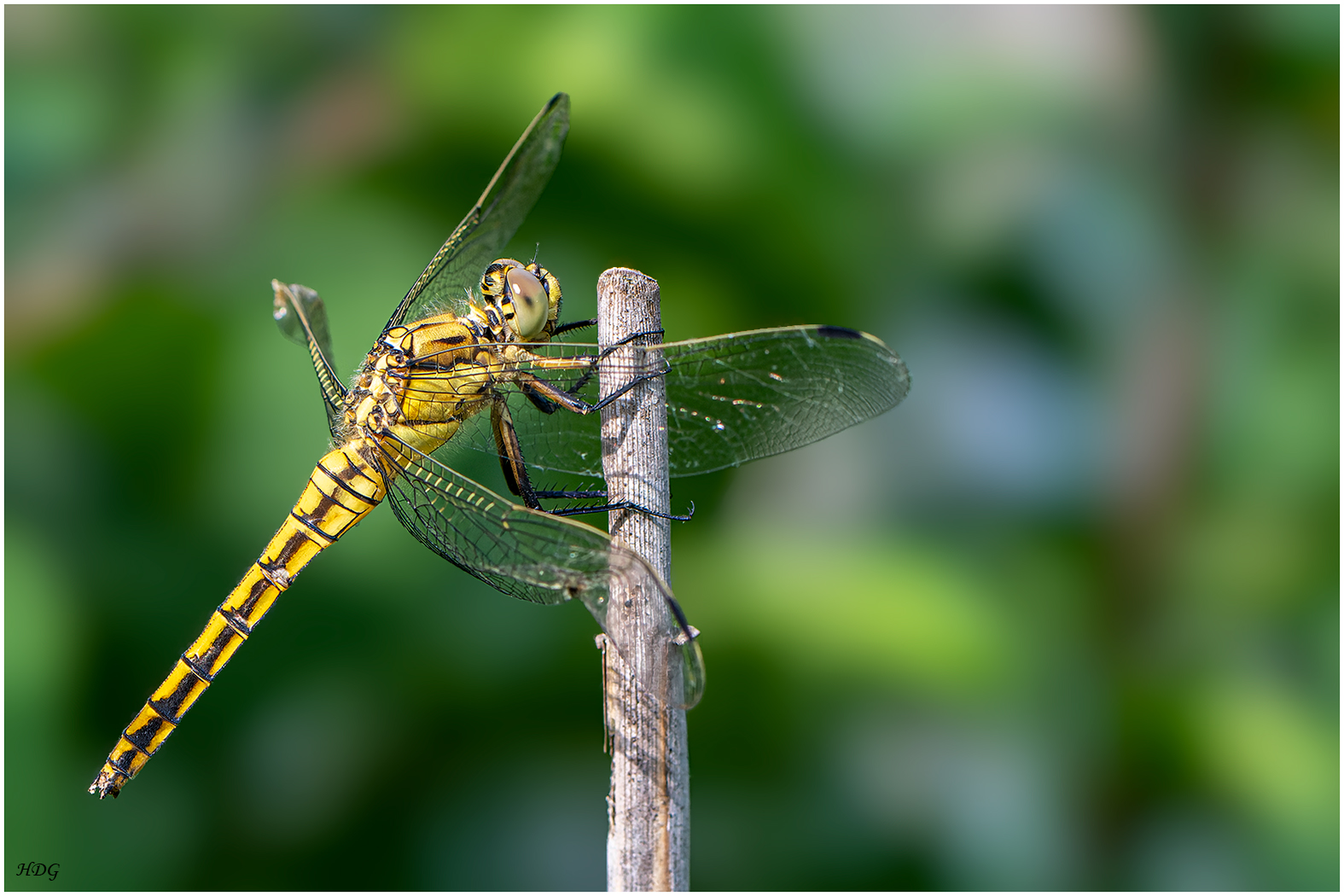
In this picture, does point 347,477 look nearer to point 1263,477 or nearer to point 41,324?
point 41,324

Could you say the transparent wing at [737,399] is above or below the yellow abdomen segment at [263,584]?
above

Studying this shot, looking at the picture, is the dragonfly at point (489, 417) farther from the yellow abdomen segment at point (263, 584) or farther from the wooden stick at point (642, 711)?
the wooden stick at point (642, 711)

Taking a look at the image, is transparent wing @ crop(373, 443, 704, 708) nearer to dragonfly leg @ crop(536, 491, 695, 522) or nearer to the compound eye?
dragonfly leg @ crop(536, 491, 695, 522)

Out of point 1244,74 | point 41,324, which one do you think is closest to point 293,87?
point 41,324

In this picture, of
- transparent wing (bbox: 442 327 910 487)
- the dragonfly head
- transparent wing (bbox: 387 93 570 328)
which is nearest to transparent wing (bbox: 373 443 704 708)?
transparent wing (bbox: 442 327 910 487)

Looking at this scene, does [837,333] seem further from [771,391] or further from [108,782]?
[108,782]

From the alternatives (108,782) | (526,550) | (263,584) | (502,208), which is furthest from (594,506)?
(108,782)

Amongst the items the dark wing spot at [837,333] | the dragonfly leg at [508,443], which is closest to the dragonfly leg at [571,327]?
the dragonfly leg at [508,443]
